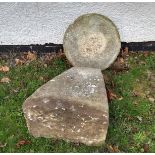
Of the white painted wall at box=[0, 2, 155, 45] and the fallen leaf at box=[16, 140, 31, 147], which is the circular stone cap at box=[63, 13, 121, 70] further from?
the fallen leaf at box=[16, 140, 31, 147]

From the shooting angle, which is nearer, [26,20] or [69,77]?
[69,77]

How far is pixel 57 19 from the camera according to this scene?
7.55m

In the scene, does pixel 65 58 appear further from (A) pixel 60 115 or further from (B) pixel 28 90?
(A) pixel 60 115

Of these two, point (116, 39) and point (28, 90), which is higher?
point (116, 39)

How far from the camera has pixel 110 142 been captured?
627cm

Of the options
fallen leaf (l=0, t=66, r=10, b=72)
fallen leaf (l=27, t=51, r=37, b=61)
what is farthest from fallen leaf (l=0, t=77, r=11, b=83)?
fallen leaf (l=27, t=51, r=37, b=61)

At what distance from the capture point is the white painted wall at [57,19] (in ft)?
24.4

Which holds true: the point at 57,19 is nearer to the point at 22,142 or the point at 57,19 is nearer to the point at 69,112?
the point at 69,112

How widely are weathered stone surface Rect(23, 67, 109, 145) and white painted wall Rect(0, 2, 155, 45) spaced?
59.5 inches

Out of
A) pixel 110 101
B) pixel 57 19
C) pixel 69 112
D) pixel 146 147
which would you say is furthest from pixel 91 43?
pixel 146 147

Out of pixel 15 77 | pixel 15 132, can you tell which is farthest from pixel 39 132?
pixel 15 77

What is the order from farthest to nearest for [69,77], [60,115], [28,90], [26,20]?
[26,20], [28,90], [69,77], [60,115]

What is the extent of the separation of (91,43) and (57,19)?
27.5 inches

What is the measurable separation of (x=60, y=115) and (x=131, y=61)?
2.01 meters
